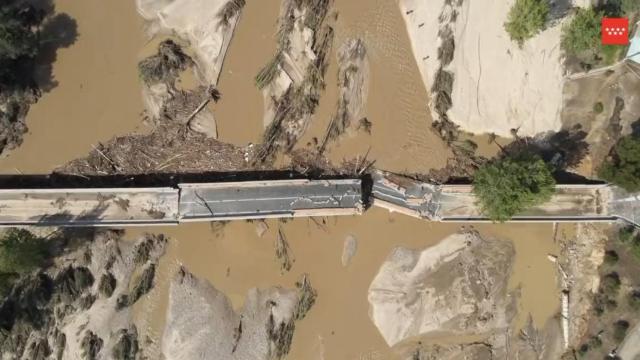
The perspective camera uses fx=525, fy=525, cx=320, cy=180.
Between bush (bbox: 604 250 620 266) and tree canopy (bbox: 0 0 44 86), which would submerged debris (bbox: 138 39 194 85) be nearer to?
tree canopy (bbox: 0 0 44 86)

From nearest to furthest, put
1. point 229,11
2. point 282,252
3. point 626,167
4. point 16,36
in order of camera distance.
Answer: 1. point 16,36
2. point 626,167
3. point 229,11
4. point 282,252

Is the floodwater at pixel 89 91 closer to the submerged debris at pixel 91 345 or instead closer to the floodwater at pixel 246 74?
the floodwater at pixel 246 74

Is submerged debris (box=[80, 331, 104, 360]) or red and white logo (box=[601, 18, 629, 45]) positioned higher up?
red and white logo (box=[601, 18, 629, 45])

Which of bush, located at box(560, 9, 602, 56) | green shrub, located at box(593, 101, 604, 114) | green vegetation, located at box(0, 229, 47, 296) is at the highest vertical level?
bush, located at box(560, 9, 602, 56)

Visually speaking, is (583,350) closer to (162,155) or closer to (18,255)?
(162,155)

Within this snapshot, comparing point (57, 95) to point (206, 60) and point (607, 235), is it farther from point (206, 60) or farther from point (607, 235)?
point (607, 235)

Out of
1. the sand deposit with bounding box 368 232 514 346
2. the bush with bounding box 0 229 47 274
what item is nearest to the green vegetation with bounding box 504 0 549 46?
the sand deposit with bounding box 368 232 514 346

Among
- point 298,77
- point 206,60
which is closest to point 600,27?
point 298,77

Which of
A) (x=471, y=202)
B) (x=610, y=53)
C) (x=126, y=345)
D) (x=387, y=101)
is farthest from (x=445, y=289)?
(x=126, y=345)
